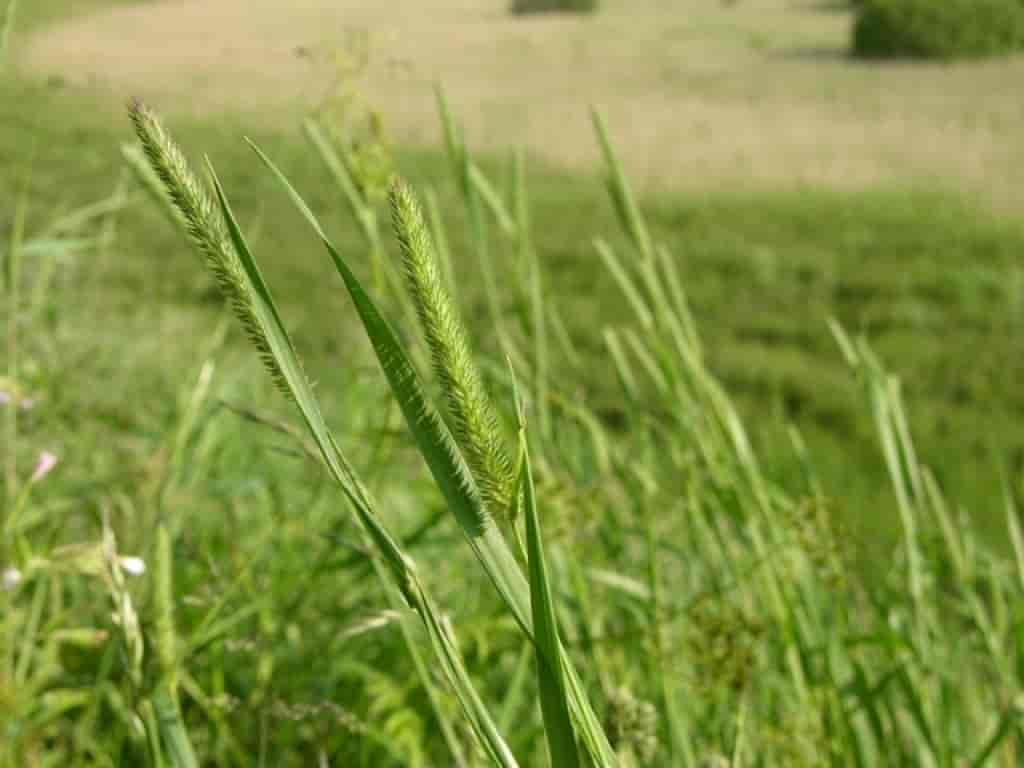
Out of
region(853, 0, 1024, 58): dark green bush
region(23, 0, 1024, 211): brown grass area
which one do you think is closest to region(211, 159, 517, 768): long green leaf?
region(23, 0, 1024, 211): brown grass area

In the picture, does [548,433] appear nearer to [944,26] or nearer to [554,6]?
[944,26]

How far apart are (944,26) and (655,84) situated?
165cm

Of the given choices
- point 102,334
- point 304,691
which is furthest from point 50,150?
point 304,691

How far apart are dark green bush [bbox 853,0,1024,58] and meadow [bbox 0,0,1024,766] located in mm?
176

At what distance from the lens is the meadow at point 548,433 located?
1.95 feet

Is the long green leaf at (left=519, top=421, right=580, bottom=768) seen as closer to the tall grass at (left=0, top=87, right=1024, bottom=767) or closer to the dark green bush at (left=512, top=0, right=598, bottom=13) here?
the tall grass at (left=0, top=87, right=1024, bottom=767)

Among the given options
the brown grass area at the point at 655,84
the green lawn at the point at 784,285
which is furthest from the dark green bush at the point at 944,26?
the green lawn at the point at 784,285

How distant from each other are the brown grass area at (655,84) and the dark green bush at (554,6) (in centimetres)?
29

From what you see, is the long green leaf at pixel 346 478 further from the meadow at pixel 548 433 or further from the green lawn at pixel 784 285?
the green lawn at pixel 784 285

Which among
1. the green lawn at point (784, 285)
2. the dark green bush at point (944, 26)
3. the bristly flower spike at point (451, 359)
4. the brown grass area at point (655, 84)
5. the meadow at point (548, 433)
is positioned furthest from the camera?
the dark green bush at point (944, 26)

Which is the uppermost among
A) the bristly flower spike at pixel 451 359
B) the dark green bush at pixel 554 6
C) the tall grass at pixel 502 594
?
the bristly flower spike at pixel 451 359

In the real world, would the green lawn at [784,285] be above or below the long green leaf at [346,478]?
below

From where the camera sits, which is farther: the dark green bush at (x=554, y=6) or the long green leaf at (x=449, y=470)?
the dark green bush at (x=554, y=6)

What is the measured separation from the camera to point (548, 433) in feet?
2.67
